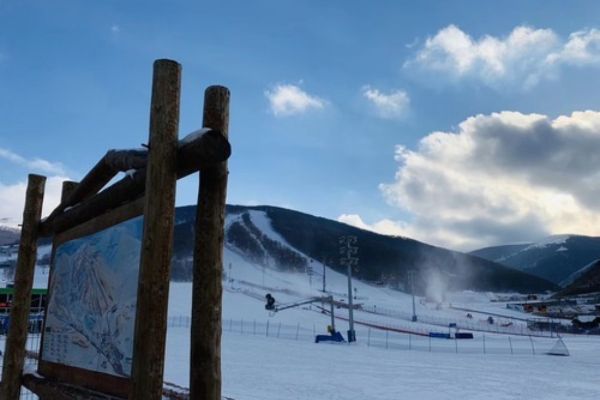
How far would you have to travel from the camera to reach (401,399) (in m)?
11.7

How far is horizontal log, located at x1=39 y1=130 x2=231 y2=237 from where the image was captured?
3268mm

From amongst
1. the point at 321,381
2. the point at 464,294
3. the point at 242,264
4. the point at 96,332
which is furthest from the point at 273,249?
the point at 96,332

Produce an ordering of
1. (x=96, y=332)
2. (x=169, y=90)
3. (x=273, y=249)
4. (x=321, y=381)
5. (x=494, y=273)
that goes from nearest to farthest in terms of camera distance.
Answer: (x=169, y=90), (x=96, y=332), (x=321, y=381), (x=273, y=249), (x=494, y=273)

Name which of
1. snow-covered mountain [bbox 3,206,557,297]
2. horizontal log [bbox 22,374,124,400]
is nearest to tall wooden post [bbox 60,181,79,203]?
horizontal log [bbox 22,374,124,400]

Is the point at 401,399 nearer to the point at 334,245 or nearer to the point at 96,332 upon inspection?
the point at 96,332

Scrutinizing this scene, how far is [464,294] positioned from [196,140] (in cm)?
16636

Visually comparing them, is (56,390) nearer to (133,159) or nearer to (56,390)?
(56,390)

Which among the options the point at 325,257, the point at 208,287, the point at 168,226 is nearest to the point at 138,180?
the point at 168,226

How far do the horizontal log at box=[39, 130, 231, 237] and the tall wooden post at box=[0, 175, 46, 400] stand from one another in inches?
37.0

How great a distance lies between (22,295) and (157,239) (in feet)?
14.5

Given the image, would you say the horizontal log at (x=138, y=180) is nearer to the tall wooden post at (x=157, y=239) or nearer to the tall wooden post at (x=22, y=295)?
the tall wooden post at (x=157, y=239)

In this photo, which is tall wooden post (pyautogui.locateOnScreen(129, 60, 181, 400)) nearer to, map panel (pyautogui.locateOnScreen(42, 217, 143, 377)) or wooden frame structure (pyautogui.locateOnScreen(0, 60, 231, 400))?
wooden frame structure (pyautogui.locateOnScreen(0, 60, 231, 400))

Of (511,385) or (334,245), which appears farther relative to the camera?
(334,245)

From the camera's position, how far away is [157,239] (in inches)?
130
